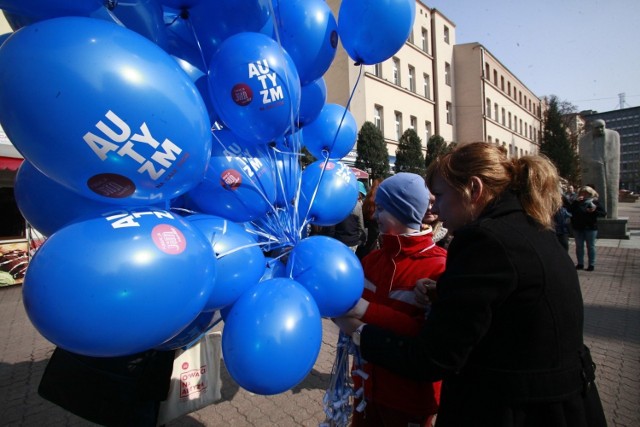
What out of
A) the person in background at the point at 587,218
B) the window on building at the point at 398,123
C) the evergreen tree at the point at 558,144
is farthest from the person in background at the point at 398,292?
the evergreen tree at the point at 558,144

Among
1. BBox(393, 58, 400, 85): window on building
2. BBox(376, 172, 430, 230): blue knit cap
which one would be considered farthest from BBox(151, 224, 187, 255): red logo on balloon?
BBox(393, 58, 400, 85): window on building

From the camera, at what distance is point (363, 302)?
171 cm

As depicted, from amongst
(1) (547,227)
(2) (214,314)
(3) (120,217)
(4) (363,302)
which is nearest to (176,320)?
(3) (120,217)

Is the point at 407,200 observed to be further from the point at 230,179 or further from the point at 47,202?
the point at 47,202

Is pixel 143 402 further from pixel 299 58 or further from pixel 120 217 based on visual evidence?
pixel 299 58

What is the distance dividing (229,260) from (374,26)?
149cm

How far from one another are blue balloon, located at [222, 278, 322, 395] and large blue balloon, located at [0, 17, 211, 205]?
0.61 meters

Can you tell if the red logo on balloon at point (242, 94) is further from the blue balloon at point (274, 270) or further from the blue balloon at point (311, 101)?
the blue balloon at point (274, 270)

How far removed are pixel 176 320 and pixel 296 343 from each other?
47 centimetres

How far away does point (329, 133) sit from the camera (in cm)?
271

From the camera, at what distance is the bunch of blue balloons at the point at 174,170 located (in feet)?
3.61

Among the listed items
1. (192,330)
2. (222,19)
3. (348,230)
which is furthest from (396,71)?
(192,330)

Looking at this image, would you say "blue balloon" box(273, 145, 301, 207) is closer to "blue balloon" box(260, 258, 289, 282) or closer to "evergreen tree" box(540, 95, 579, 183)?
"blue balloon" box(260, 258, 289, 282)

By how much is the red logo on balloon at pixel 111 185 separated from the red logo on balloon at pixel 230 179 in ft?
1.99
